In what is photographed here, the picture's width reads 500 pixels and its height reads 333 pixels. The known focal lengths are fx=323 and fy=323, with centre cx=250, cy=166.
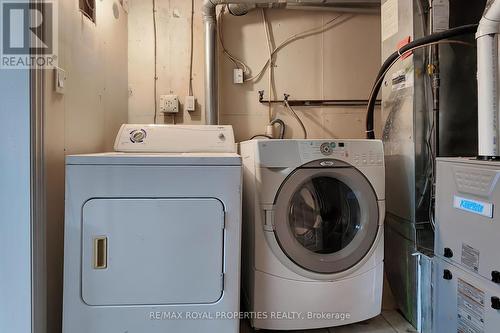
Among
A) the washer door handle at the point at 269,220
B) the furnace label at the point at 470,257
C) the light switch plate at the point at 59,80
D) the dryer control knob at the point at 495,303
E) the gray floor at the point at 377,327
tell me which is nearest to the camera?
the dryer control knob at the point at 495,303

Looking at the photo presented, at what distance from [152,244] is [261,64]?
5.49 ft

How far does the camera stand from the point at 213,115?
2.31 meters

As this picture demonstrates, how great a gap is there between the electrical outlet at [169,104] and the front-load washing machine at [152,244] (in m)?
1.13

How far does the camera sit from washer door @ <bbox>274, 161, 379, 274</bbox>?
1.52m

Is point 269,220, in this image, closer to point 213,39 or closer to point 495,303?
point 495,303

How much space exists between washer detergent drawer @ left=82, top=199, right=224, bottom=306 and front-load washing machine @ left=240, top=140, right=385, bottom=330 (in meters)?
0.29

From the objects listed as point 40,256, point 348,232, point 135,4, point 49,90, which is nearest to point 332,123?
point 348,232

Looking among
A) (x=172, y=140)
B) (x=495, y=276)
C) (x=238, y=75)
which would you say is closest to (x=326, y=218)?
(x=495, y=276)

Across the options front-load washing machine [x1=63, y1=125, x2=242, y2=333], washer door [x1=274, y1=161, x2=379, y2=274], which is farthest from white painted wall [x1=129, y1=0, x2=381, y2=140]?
front-load washing machine [x1=63, y1=125, x2=242, y2=333]

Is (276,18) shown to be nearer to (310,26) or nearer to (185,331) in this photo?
(310,26)

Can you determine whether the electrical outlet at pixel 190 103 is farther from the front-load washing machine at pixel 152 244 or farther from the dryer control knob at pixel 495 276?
the dryer control knob at pixel 495 276

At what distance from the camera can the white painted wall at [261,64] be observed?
2.40 metres

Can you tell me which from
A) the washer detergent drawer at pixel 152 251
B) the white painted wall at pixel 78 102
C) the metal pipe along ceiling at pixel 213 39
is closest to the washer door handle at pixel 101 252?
the washer detergent drawer at pixel 152 251

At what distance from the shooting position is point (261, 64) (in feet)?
8.08
